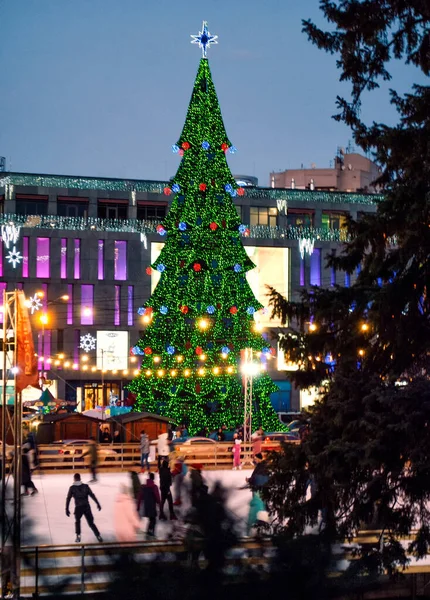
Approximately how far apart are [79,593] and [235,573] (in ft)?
3.08

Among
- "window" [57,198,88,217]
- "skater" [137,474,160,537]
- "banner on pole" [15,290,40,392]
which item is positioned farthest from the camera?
"window" [57,198,88,217]

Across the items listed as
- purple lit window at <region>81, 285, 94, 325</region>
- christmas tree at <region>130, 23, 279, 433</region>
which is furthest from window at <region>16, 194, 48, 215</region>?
christmas tree at <region>130, 23, 279, 433</region>

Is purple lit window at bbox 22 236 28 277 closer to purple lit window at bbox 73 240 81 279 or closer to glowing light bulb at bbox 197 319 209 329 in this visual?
purple lit window at bbox 73 240 81 279

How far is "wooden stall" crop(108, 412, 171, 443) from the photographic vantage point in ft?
134

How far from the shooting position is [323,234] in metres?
74.4

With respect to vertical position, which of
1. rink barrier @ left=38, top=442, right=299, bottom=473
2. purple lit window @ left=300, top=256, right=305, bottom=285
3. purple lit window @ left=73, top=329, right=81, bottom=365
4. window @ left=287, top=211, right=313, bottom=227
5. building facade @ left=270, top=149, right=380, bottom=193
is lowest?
rink barrier @ left=38, top=442, right=299, bottom=473

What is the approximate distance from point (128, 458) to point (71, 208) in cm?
3716

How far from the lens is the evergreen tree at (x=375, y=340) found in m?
13.2

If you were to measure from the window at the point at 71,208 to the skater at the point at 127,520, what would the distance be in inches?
2561

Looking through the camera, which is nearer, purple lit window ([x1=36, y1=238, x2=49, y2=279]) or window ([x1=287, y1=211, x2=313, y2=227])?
purple lit window ([x1=36, y1=238, x2=49, y2=279])

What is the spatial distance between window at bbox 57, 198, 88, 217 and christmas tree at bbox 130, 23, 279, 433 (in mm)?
26372

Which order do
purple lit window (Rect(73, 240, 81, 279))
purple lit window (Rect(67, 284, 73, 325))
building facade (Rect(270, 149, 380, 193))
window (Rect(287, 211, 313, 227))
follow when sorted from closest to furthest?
purple lit window (Rect(67, 284, 73, 325)), purple lit window (Rect(73, 240, 81, 279)), window (Rect(287, 211, 313, 227)), building facade (Rect(270, 149, 380, 193))

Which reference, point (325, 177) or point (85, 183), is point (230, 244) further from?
point (325, 177)

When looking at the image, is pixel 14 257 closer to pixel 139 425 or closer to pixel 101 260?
pixel 101 260
